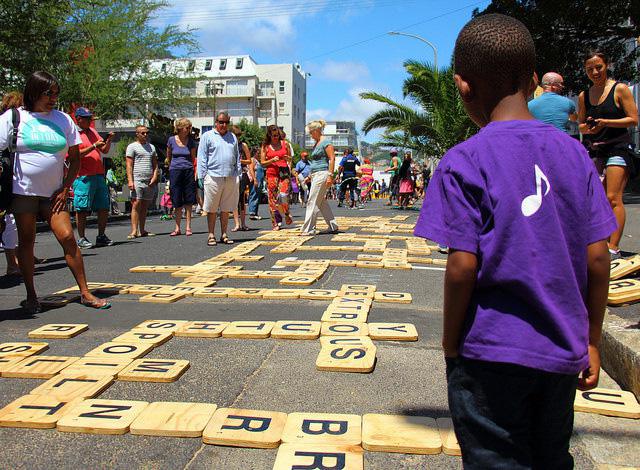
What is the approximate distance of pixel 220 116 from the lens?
9.01 metres

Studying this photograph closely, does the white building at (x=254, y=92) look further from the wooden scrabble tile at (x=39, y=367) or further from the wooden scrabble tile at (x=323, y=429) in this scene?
the wooden scrabble tile at (x=323, y=429)

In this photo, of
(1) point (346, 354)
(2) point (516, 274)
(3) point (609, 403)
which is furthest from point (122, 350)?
(2) point (516, 274)

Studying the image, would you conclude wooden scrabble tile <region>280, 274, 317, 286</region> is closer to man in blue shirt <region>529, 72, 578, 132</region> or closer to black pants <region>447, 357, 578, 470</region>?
man in blue shirt <region>529, 72, 578, 132</region>

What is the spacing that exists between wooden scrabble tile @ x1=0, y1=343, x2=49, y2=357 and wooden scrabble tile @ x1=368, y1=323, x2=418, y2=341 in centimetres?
217

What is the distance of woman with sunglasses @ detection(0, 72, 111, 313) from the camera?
4.89 m

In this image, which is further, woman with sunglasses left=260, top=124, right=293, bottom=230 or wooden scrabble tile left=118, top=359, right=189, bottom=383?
woman with sunglasses left=260, top=124, right=293, bottom=230

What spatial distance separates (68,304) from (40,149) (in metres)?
1.36

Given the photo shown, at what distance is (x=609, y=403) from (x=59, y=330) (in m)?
3.57

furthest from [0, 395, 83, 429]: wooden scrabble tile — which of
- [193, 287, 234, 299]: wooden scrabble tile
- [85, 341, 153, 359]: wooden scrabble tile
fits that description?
[193, 287, 234, 299]: wooden scrabble tile

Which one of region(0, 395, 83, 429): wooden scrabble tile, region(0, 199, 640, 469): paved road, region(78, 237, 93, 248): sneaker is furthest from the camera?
region(78, 237, 93, 248): sneaker

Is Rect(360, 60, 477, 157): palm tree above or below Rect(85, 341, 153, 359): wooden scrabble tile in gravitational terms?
above

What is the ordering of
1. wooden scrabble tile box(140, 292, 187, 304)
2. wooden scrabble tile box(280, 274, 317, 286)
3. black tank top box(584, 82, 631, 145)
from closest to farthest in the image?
1. wooden scrabble tile box(140, 292, 187, 304)
2. black tank top box(584, 82, 631, 145)
3. wooden scrabble tile box(280, 274, 317, 286)

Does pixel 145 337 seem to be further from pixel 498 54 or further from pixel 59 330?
pixel 498 54

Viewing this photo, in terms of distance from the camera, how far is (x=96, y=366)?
11.4 feet
